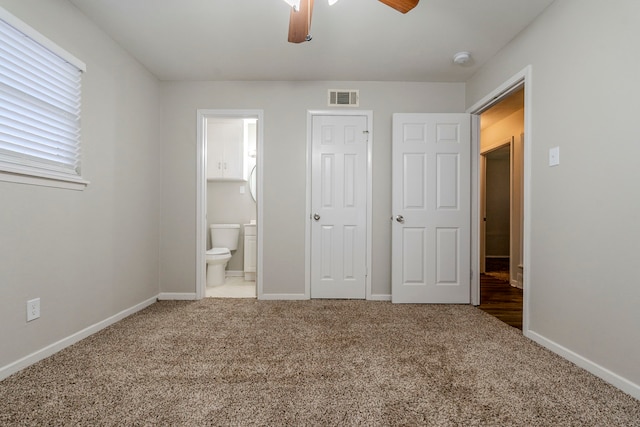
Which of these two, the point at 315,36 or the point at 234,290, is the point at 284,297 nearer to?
the point at 234,290

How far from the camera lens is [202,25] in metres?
2.42

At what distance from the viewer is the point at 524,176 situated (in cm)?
241

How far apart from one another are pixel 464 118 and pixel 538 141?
3.49ft

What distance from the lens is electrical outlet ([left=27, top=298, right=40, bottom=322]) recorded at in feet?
6.04

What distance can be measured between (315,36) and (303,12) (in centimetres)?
85

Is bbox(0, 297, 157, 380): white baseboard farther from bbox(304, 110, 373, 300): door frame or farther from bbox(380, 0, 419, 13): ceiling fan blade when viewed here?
bbox(380, 0, 419, 13): ceiling fan blade

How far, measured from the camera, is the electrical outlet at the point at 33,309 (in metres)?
1.84

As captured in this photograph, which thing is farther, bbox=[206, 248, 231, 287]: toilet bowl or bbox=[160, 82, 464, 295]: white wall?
bbox=[206, 248, 231, 287]: toilet bowl

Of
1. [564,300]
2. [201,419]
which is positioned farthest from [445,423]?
[564,300]

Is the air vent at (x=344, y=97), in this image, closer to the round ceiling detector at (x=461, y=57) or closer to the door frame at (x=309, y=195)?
the door frame at (x=309, y=195)

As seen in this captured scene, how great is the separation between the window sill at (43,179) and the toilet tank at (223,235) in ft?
7.49

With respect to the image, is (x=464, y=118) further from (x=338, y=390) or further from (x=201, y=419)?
(x=201, y=419)

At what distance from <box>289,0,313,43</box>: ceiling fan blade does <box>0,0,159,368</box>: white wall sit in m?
1.58

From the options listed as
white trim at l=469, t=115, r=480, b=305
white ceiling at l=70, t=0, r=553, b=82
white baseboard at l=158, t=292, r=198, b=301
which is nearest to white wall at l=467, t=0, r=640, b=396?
white ceiling at l=70, t=0, r=553, b=82
